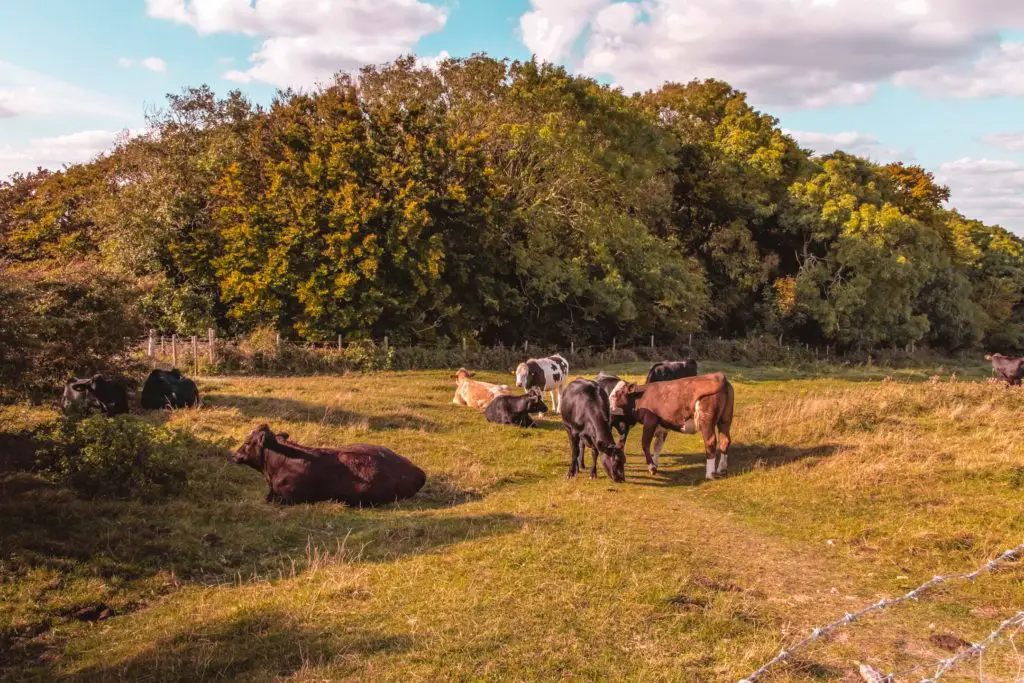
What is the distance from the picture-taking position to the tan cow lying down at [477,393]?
66.3ft

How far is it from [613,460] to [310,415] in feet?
24.7

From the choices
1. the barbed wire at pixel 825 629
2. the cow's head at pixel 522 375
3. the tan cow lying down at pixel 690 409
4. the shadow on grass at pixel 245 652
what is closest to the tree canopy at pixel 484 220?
the cow's head at pixel 522 375

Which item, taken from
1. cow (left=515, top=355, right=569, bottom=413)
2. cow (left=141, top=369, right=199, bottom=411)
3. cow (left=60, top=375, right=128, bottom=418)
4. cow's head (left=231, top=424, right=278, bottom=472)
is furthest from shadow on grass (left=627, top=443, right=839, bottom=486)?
Result: cow (left=60, top=375, right=128, bottom=418)

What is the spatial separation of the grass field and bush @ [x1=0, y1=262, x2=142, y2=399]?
4.58 ft

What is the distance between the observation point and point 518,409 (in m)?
18.1

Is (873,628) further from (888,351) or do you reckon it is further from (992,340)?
(992,340)

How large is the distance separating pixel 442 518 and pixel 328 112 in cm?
2633

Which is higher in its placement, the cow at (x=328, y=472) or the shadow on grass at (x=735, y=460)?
the cow at (x=328, y=472)

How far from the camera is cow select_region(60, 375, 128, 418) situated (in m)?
15.6

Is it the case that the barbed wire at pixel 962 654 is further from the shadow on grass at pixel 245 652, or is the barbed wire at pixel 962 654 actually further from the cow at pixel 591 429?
the cow at pixel 591 429

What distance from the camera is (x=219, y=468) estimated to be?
12.0 metres

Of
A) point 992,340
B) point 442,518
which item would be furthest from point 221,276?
point 992,340

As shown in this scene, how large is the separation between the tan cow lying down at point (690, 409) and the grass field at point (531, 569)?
520 millimetres

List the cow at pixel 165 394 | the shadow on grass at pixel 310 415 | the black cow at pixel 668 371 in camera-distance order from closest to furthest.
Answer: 1. the shadow on grass at pixel 310 415
2. the cow at pixel 165 394
3. the black cow at pixel 668 371
